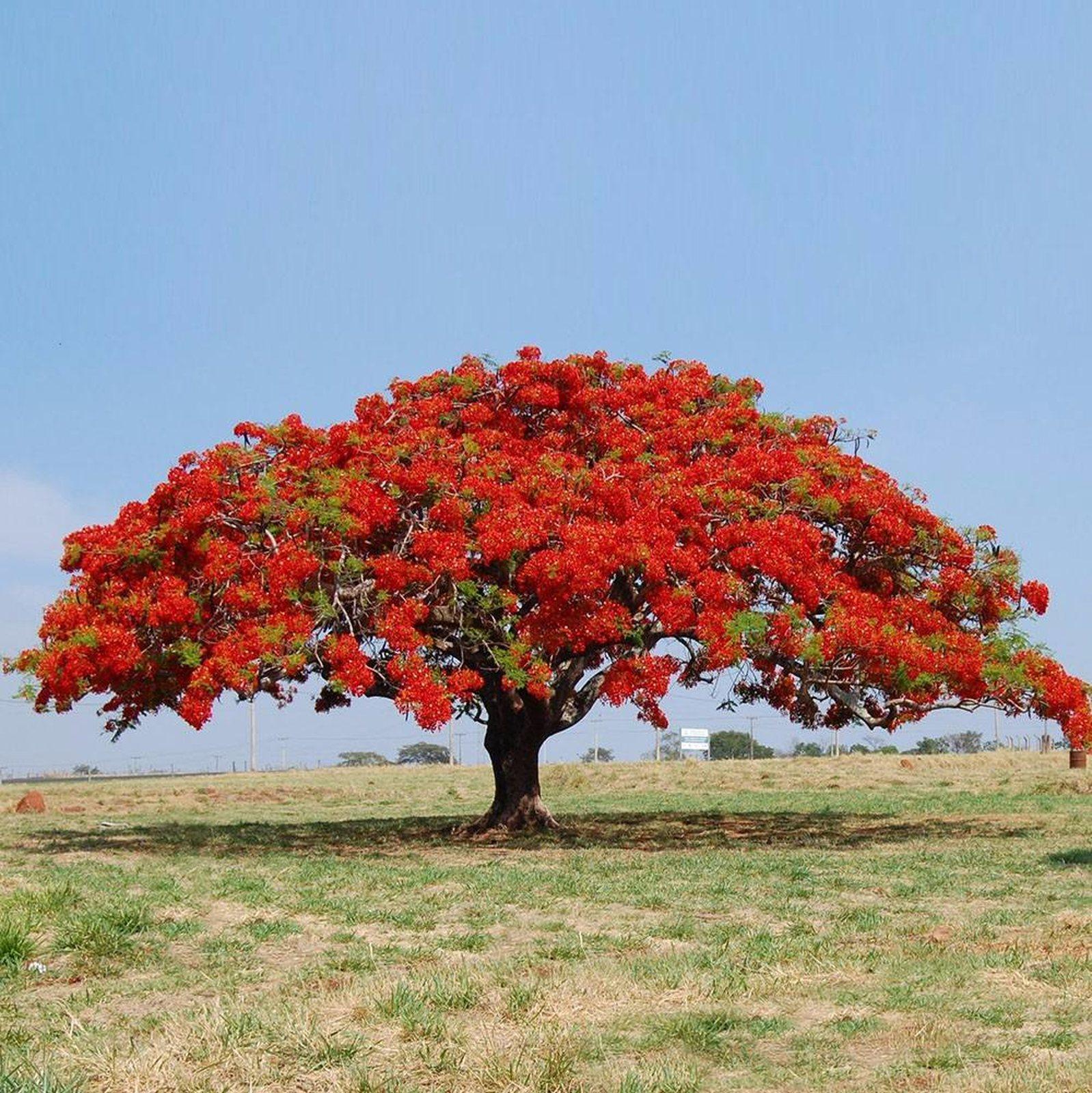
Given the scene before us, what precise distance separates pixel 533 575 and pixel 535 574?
5 cm

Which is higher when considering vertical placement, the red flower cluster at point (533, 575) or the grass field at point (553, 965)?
the red flower cluster at point (533, 575)

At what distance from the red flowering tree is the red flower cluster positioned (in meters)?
0.05

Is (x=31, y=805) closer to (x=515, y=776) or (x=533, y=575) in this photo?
(x=515, y=776)

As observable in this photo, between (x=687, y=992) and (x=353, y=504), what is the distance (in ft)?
38.5

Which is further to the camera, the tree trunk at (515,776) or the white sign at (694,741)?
the white sign at (694,741)

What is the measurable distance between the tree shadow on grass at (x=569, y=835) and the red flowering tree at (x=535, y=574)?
2.36 m

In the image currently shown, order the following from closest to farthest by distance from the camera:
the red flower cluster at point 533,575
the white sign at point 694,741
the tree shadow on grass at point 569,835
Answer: the red flower cluster at point 533,575 → the tree shadow on grass at point 569,835 → the white sign at point 694,741

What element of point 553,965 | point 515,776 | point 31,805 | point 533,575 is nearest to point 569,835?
point 515,776

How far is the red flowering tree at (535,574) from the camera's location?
1845cm

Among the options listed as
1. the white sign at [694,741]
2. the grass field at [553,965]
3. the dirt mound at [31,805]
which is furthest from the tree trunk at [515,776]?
the white sign at [694,741]

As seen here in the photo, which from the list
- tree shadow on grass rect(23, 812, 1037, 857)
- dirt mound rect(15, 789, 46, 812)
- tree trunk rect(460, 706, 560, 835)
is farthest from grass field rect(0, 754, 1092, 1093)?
dirt mound rect(15, 789, 46, 812)

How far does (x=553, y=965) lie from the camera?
9703 mm

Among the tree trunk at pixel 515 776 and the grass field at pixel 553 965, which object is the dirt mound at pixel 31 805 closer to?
the grass field at pixel 553 965

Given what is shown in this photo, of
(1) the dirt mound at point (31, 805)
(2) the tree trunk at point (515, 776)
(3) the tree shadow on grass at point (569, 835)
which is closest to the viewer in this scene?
(3) the tree shadow on grass at point (569, 835)
